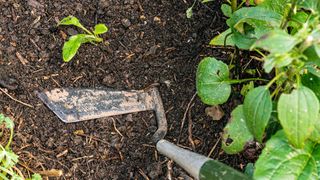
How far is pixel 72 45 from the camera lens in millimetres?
2432

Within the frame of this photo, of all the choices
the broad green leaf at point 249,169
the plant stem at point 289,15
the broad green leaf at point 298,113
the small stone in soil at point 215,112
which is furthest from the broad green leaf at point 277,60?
the small stone in soil at point 215,112

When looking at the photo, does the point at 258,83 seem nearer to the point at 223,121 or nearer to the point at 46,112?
the point at 223,121

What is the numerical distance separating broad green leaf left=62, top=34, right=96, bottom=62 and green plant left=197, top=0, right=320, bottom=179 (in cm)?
53

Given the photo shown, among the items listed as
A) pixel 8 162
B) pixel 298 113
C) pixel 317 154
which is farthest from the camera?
pixel 8 162

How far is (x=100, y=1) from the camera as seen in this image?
2629 mm

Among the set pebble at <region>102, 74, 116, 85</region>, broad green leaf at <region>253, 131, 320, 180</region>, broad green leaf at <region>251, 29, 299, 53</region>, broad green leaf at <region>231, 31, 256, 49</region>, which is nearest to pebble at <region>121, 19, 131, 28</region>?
pebble at <region>102, 74, 116, 85</region>

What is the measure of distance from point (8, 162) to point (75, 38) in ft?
2.02

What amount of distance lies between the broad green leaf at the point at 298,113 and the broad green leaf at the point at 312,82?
259 mm

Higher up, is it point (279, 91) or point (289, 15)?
point (289, 15)

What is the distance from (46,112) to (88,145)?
0.22m

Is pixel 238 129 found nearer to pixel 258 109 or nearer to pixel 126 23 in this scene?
pixel 258 109

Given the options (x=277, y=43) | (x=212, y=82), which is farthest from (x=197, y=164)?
(x=277, y=43)

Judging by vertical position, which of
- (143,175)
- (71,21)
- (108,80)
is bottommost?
(143,175)

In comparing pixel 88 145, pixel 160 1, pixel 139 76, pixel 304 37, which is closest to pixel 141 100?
pixel 139 76
